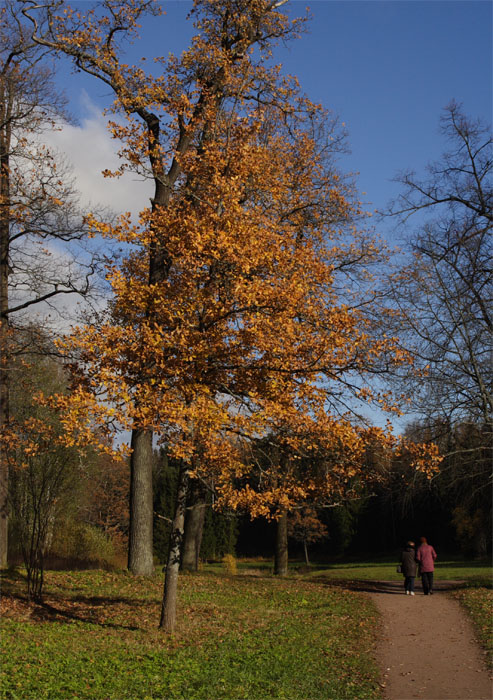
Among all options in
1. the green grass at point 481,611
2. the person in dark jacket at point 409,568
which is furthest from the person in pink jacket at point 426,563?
the green grass at point 481,611

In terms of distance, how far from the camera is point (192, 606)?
11.9 meters

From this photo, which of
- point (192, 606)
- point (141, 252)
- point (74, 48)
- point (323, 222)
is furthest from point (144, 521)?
point (74, 48)

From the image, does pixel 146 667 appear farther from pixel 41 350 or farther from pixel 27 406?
pixel 27 406

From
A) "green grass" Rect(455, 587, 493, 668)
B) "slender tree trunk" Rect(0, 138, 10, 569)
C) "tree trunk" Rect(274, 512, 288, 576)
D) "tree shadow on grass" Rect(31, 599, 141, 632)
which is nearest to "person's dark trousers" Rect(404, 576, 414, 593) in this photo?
"green grass" Rect(455, 587, 493, 668)

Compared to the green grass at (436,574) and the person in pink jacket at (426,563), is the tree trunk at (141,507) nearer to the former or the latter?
the person in pink jacket at (426,563)

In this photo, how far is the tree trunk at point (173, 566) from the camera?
966 centimetres

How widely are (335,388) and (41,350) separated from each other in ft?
26.0

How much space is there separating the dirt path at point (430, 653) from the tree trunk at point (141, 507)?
216 inches

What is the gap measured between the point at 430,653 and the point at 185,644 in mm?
3677

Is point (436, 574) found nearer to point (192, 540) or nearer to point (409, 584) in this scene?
point (409, 584)

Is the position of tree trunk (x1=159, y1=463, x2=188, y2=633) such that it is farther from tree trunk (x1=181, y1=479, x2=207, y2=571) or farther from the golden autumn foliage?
tree trunk (x1=181, y1=479, x2=207, y2=571)

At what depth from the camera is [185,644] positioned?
9.16 meters

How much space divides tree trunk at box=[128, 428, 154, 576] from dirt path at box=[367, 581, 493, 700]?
18.0ft

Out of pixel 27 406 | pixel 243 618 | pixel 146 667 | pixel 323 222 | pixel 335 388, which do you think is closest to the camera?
pixel 146 667
